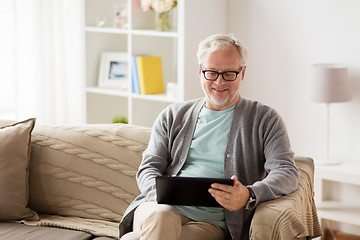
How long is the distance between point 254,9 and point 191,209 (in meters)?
1.79

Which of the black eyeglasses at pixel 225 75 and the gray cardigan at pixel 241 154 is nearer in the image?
the gray cardigan at pixel 241 154

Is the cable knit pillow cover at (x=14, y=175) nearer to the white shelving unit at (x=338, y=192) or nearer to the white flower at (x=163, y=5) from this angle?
the white flower at (x=163, y=5)

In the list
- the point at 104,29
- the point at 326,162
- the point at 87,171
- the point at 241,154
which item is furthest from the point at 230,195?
the point at 104,29

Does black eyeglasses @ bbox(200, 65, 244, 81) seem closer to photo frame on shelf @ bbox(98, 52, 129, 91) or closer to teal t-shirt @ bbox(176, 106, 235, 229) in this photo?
teal t-shirt @ bbox(176, 106, 235, 229)

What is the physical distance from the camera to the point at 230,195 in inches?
77.6

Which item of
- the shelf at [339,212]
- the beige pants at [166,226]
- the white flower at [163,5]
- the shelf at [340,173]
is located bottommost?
the shelf at [339,212]

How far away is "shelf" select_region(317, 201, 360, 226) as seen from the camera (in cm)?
317

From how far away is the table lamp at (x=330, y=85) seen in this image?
10.3 feet

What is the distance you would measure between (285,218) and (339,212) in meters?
1.45

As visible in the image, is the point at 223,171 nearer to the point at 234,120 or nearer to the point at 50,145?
the point at 234,120

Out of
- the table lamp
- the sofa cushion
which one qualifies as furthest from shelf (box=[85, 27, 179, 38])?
the sofa cushion

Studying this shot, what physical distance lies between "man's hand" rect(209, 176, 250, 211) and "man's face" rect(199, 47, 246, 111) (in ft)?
1.39

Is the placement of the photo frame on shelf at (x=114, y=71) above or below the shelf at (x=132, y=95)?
above

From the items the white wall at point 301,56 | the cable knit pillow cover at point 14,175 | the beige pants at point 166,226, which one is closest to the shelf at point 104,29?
the white wall at point 301,56
